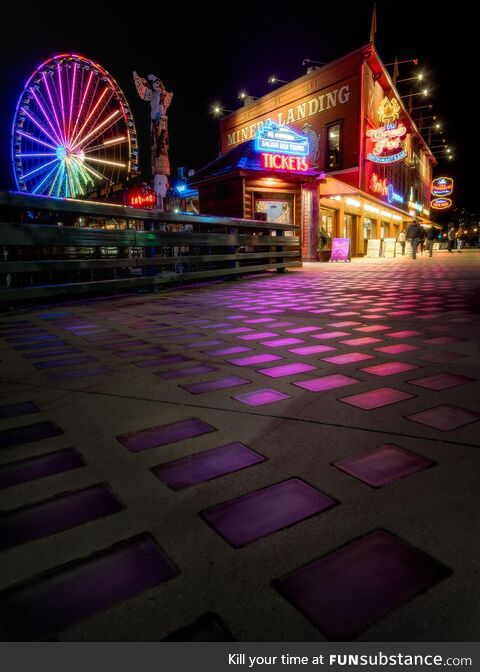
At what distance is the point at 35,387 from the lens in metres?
2.27

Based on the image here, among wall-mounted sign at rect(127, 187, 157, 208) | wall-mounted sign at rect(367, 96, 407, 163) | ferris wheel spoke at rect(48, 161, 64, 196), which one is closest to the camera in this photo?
wall-mounted sign at rect(367, 96, 407, 163)

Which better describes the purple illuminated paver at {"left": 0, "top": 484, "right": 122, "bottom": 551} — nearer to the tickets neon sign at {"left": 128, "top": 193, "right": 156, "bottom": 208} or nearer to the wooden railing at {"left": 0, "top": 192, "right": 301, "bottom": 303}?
the wooden railing at {"left": 0, "top": 192, "right": 301, "bottom": 303}

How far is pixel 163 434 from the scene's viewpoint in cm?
164

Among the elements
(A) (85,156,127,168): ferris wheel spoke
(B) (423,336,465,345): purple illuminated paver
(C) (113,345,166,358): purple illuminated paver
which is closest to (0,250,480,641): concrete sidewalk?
(C) (113,345,166,358): purple illuminated paver

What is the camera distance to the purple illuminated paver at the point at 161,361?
2.66 m

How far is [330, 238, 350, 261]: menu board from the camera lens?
1738 cm

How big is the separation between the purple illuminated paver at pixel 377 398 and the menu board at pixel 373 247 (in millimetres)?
22354

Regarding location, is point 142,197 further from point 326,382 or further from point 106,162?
point 326,382

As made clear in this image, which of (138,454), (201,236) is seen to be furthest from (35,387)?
(201,236)

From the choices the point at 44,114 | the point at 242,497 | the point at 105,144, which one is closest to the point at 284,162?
the point at 105,144

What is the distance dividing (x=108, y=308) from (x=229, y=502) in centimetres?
460

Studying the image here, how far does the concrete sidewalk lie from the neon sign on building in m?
15.5
